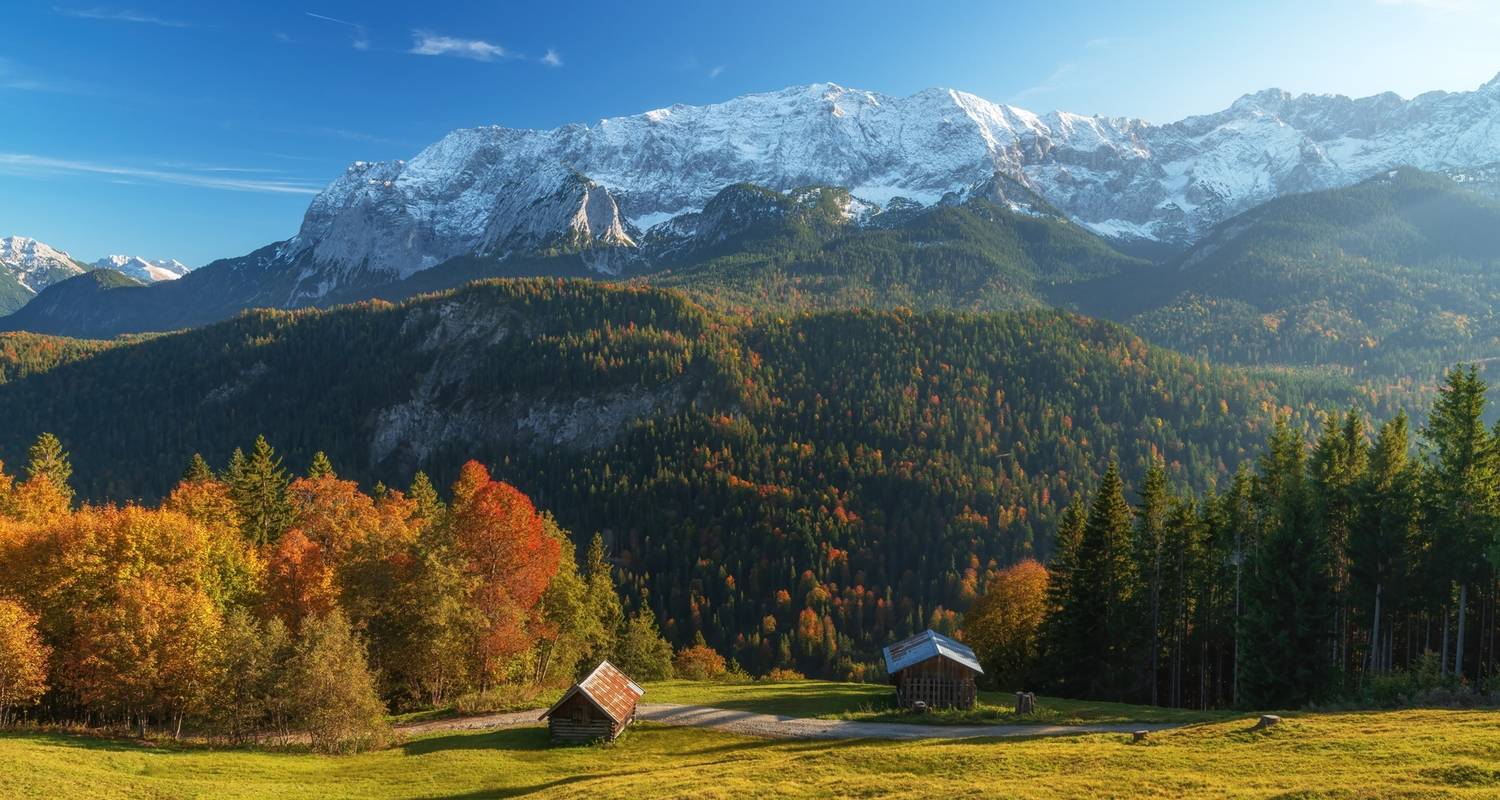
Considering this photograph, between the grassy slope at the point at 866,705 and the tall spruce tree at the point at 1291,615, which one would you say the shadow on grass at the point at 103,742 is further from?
the tall spruce tree at the point at 1291,615

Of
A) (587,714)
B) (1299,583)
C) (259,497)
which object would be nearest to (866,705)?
(587,714)

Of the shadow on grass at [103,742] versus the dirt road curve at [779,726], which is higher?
the dirt road curve at [779,726]

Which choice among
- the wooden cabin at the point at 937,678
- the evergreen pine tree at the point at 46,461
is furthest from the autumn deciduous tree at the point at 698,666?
the evergreen pine tree at the point at 46,461

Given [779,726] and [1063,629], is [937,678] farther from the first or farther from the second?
[1063,629]

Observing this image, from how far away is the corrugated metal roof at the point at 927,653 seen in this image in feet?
158

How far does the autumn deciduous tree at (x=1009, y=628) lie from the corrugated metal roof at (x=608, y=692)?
35.8 m

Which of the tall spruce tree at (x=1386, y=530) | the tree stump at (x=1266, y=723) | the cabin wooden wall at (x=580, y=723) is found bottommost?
the cabin wooden wall at (x=580, y=723)

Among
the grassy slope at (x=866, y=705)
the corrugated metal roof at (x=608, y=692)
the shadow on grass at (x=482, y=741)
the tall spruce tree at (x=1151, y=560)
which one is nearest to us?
the shadow on grass at (x=482, y=741)

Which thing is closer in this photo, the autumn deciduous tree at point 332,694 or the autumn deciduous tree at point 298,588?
the autumn deciduous tree at point 332,694

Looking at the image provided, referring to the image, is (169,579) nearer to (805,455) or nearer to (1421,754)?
(1421,754)

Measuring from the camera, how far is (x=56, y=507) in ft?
202

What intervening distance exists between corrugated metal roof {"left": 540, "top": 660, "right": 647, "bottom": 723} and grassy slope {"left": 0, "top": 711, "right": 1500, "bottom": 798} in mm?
1743

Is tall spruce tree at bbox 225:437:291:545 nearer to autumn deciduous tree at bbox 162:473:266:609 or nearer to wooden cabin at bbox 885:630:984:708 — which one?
autumn deciduous tree at bbox 162:473:266:609

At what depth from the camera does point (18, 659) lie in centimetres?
4019
